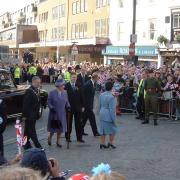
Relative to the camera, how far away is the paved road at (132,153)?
29.4 feet

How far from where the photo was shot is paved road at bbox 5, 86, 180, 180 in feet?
29.4

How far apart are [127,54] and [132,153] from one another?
3005cm

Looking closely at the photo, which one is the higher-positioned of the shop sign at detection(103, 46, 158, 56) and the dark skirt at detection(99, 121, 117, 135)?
the shop sign at detection(103, 46, 158, 56)

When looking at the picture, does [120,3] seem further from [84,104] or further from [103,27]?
[84,104]

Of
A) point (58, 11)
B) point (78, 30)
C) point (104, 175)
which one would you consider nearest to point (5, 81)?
point (104, 175)

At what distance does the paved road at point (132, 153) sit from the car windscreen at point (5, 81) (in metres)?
1.20

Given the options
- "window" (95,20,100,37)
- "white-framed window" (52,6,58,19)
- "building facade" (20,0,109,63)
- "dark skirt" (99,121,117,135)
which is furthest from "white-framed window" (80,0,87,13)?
"dark skirt" (99,121,117,135)

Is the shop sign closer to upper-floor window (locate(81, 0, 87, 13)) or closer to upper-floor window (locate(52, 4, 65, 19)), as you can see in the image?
upper-floor window (locate(81, 0, 87, 13))

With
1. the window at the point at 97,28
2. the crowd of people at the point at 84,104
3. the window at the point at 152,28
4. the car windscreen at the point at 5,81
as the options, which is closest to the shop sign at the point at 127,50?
the window at the point at 152,28

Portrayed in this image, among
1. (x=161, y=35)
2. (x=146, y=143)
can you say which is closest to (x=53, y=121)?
(x=146, y=143)

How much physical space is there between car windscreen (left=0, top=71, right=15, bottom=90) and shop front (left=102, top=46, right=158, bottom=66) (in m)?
19.5

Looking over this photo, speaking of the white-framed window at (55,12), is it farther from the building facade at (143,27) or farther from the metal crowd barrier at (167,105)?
the metal crowd barrier at (167,105)

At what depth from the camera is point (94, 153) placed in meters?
10.6

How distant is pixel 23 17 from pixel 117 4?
45.2m
